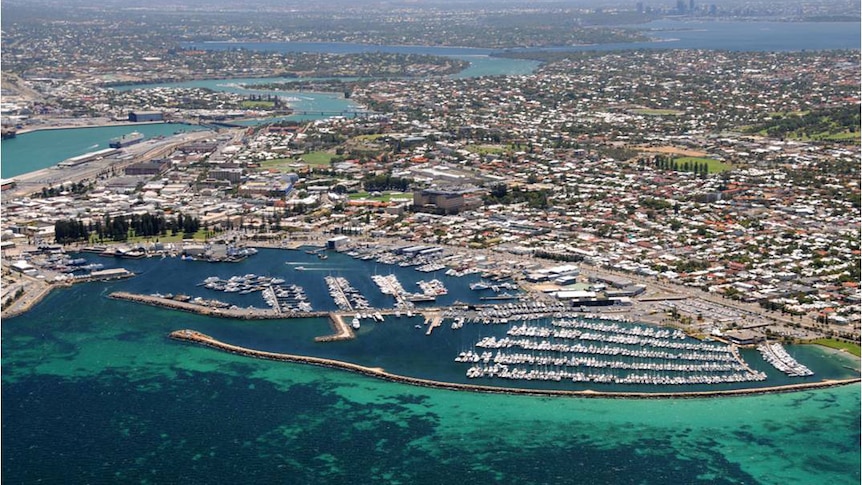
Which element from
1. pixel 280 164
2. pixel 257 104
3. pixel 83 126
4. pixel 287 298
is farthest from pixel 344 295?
pixel 257 104

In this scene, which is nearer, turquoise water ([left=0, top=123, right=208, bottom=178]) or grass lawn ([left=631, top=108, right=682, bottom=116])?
turquoise water ([left=0, top=123, right=208, bottom=178])

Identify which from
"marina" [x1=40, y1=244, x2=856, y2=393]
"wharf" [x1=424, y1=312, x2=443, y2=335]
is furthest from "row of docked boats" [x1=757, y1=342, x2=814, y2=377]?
"wharf" [x1=424, y1=312, x2=443, y2=335]

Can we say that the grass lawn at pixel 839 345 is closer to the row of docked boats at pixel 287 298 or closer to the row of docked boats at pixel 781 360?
the row of docked boats at pixel 781 360

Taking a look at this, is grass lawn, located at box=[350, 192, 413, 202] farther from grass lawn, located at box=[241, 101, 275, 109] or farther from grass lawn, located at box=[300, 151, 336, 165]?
grass lawn, located at box=[241, 101, 275, 109]

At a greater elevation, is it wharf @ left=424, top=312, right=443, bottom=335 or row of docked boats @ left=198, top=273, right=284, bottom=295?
row of docked boats @ left=198, top=273, right=284, bottom=295

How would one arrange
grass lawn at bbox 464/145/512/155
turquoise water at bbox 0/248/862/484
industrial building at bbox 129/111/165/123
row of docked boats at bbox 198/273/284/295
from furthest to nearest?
industrial building at bbox 129/111/165/123, grass lawn at bbox 464/145/512/155, row of docked boats at bbox 198/273/284/295, turquoise water at bbox 0/248/862/484

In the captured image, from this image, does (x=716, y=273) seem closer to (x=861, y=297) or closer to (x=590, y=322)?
(x=861, y=297)

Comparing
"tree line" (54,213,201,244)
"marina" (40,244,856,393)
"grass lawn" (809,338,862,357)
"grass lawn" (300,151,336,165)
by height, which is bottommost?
"grass lawn" (300,151,336,165)

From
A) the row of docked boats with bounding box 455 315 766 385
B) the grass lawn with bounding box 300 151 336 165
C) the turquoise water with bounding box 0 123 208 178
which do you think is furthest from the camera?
the turquoise water with bounding box 0 123 208 178
